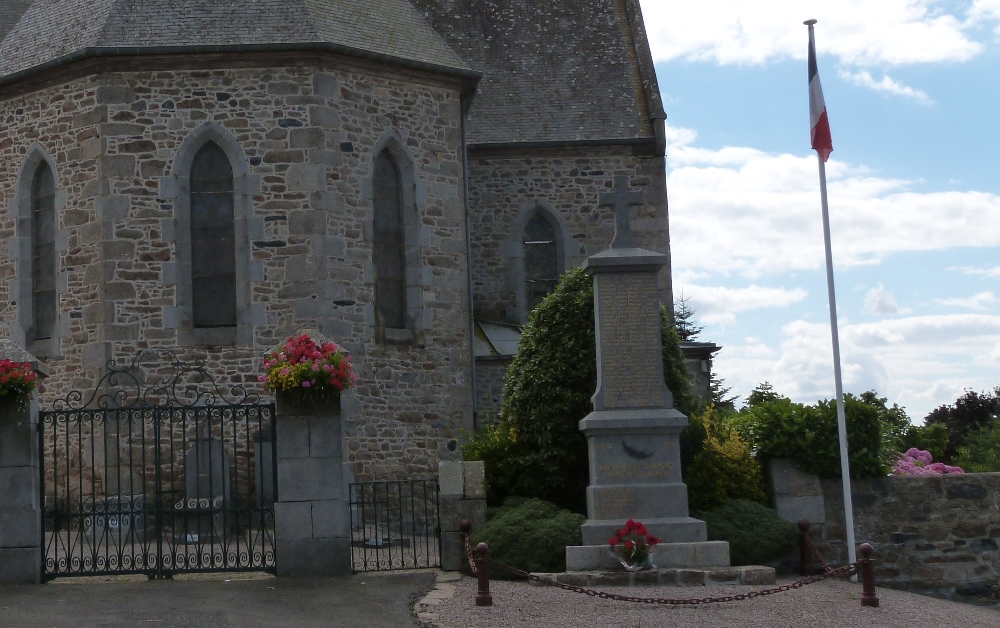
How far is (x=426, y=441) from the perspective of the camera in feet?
58.5

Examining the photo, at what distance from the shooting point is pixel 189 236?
17219 mm

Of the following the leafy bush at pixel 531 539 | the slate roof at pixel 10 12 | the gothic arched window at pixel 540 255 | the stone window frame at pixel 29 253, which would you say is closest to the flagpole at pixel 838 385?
the leafy bush at pixel 531 539

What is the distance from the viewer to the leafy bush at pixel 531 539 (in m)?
12.3

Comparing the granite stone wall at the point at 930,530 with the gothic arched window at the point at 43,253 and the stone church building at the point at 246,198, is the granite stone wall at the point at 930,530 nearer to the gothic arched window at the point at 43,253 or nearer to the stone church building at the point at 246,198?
the stone church building at the point at 246,198

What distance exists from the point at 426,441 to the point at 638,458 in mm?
5707

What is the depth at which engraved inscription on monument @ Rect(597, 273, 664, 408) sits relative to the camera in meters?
12.9

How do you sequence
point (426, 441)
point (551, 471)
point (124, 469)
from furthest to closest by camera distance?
point (426, 441)
point (124, 469)
point (551, 471)

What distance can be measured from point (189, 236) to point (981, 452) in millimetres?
16406

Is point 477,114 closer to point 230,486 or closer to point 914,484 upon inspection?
point 230,486

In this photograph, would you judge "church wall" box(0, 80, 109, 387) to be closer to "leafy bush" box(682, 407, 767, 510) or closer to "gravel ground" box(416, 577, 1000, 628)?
"gravel ground" box(416, 577, 1000, 628)

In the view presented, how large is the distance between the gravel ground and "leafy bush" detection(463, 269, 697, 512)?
2237mm

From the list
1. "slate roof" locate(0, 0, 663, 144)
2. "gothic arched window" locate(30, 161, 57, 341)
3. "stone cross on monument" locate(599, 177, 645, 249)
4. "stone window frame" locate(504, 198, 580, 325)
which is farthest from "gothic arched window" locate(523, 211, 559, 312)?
"stone cross on monument" locate(599, 177, 645, 249)

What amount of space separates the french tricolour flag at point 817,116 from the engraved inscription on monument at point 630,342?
8.86ft

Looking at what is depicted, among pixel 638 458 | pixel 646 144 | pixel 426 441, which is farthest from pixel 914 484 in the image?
pixel 646 144
